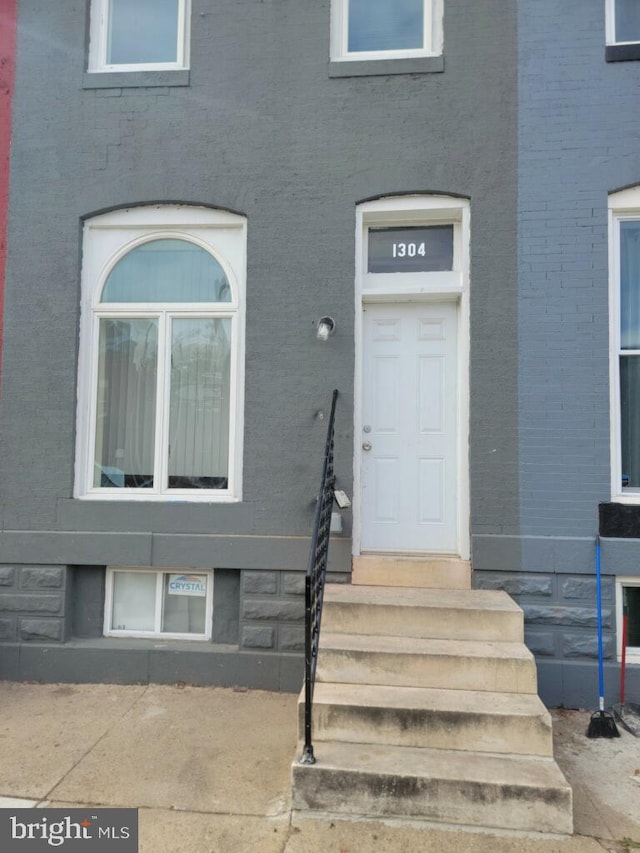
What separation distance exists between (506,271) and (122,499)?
3.58 metres

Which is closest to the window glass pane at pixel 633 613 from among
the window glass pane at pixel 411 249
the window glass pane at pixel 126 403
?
the window glass pane at pixel 411 249

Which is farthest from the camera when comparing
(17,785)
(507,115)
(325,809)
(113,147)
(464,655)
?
(113,147)

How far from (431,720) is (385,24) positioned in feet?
17.3

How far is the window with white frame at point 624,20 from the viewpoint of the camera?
4.39 metres

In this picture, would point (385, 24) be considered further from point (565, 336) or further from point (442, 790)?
point (442, 790)

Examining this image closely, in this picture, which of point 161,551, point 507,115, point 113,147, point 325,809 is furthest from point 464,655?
point 113,147

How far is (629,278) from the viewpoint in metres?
4.38

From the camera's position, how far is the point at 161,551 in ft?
14.6

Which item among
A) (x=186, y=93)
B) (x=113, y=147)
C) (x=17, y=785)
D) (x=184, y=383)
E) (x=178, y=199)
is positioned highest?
(x=186, y=93)

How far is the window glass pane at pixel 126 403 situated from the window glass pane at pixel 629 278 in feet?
12.6

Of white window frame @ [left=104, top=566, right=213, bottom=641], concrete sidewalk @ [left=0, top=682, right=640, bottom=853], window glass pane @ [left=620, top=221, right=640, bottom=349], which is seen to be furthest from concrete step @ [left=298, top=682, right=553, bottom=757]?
window glass pane @ [left=620, top=221, right=640, bottom=349]

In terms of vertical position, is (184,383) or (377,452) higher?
(184,383)

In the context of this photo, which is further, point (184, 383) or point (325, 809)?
point (184, 383)

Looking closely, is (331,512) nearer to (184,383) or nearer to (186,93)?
(184,383)
